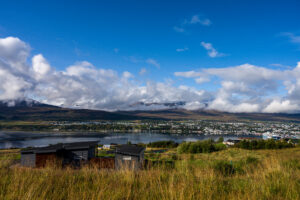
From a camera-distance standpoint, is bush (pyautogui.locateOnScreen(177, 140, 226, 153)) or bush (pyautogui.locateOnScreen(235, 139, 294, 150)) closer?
bush (pyautogui.locateOnScreen(177, 140, 226, 153))

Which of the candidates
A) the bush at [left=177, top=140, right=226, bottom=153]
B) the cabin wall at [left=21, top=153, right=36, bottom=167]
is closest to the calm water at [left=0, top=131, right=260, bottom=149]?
the bush at [left=177, top=140, right=226, bottom=153]

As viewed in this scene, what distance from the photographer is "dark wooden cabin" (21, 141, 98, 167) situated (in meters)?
19.8

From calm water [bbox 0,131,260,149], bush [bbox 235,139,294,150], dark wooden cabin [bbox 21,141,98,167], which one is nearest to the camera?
dark wooden cabin [bbox 21,141,98,167]

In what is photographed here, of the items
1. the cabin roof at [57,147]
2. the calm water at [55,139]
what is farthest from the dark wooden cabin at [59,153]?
the calm water at [55,139]

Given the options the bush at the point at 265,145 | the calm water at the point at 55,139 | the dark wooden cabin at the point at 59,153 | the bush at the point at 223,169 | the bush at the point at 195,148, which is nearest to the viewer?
the bush at the point at 223,169

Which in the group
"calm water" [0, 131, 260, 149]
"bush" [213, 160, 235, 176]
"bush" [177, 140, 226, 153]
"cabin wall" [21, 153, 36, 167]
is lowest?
"calm water" [0, 131, 260, 149]

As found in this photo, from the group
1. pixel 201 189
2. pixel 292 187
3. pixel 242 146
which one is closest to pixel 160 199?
pixel 201 189

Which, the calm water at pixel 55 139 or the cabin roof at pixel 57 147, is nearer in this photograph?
the cabin roof at pixel 57 147

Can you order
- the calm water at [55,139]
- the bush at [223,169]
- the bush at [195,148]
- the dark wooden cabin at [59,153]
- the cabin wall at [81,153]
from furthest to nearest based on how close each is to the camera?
the calm water at [55,139], the bush at [195,148], the cabin wall at [81,153], the dark wooden cabin at [59,153], the bush at [223,169]

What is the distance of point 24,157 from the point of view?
2138 cm

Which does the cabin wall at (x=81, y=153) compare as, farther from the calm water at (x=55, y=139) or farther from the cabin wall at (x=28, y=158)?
the calm water at (x=55, y=139)

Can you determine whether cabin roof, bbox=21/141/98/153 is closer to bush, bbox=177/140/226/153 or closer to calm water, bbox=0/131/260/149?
bush, bbox=177/140/226/153

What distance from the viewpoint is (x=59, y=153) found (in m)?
20.9

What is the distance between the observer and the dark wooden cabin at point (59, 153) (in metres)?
19.8
